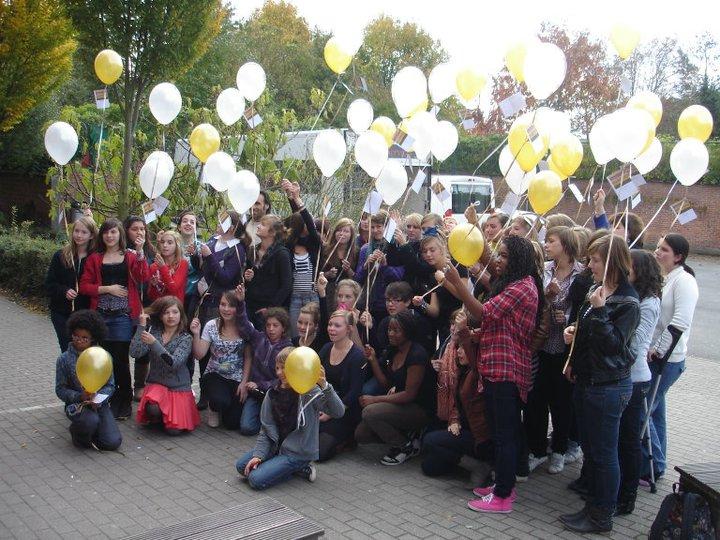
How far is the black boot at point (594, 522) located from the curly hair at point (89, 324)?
3.79m

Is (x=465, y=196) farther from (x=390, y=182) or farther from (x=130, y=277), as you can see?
(x=130, y=277)

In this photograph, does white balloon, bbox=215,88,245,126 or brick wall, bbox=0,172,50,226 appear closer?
white balloon, bbox=215,88,245,126

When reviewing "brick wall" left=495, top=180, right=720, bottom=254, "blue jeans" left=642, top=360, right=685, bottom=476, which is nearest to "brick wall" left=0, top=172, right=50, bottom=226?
"brick wall" left=495, top=180, right=720, bottom=254

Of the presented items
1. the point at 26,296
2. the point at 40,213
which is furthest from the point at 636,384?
the point at 40,213

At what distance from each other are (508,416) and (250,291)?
117 inches

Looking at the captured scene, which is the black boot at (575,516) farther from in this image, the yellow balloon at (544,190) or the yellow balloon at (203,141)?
the yellow balloon at (203,141)

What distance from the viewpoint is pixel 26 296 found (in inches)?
495

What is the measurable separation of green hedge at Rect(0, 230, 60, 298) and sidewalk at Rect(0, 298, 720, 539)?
6.00 meters

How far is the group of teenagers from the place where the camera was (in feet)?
14.7

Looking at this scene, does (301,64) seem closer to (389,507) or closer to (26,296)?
(26,296)

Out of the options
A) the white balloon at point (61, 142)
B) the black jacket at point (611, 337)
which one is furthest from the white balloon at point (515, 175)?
the white balloon at point (61, 142)

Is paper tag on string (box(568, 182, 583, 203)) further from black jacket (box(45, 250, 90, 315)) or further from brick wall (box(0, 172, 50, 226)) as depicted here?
brick wall (box(0, 172, 50, 226))

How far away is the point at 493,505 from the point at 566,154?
2528 millimetres

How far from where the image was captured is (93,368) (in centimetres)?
520
